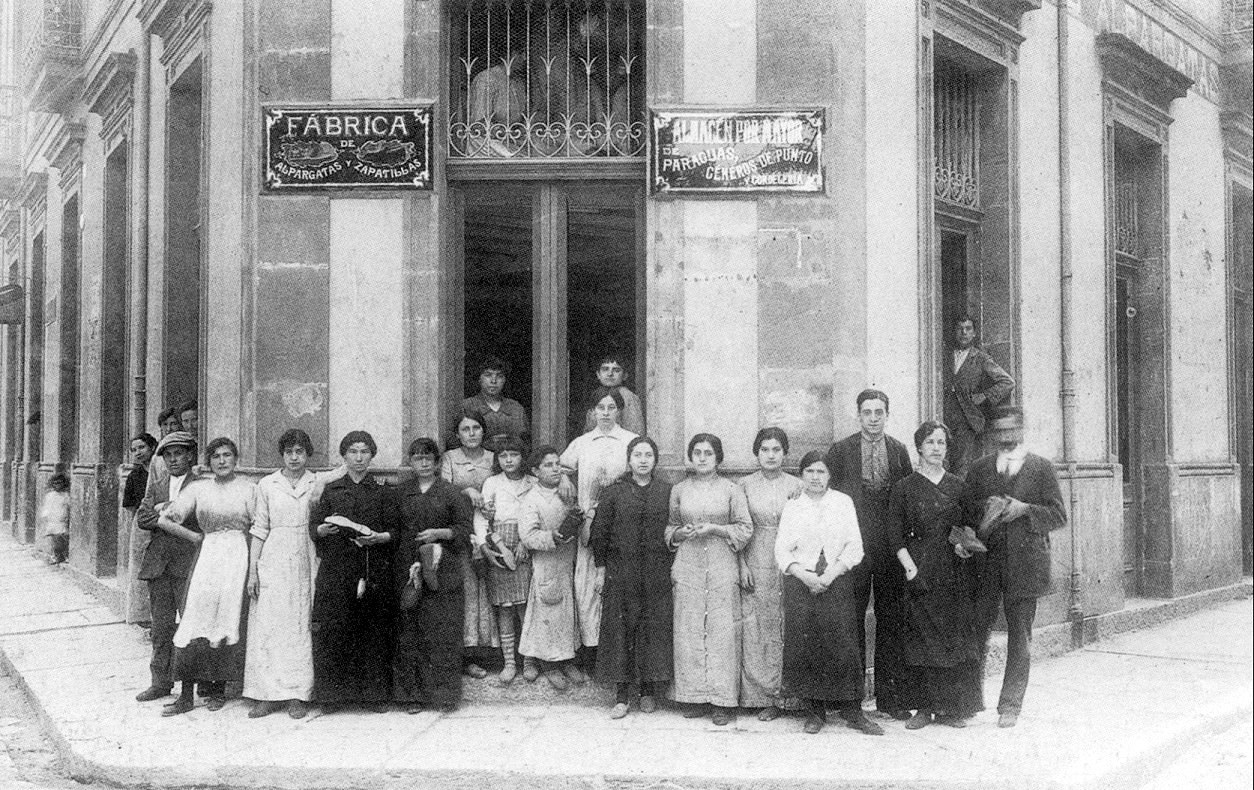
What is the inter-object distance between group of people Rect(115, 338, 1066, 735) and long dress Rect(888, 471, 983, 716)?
0.4 inches

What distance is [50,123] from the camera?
11898 millimetres

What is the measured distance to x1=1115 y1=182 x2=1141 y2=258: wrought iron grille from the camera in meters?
10.4

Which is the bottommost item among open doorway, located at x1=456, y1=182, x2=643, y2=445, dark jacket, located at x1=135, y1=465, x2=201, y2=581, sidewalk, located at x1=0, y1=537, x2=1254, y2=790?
sidewalk, located at x1=0, y1=537, x2=1254, y2=790

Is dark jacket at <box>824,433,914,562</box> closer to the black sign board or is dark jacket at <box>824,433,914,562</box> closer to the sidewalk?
the sidewalk

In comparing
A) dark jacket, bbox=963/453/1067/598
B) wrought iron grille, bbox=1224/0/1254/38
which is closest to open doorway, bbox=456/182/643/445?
dark jacket, bbox=963/453/1067/598

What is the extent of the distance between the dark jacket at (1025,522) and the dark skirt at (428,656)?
3.01 m

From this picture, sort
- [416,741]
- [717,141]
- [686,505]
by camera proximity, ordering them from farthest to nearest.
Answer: [717,141]
[686,505]
[416,741]

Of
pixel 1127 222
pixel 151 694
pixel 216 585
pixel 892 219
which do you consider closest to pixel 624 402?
pixel 892 219

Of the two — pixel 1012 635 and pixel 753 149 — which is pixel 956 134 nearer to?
pixel 753 149

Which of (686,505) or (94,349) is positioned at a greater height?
(94,349)

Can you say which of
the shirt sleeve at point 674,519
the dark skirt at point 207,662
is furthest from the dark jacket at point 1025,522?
the dark skirt at point 207,662

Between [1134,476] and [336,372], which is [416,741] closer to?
[336,372]

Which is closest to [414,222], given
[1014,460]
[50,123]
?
[1014,460]

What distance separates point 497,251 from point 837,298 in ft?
7.23
